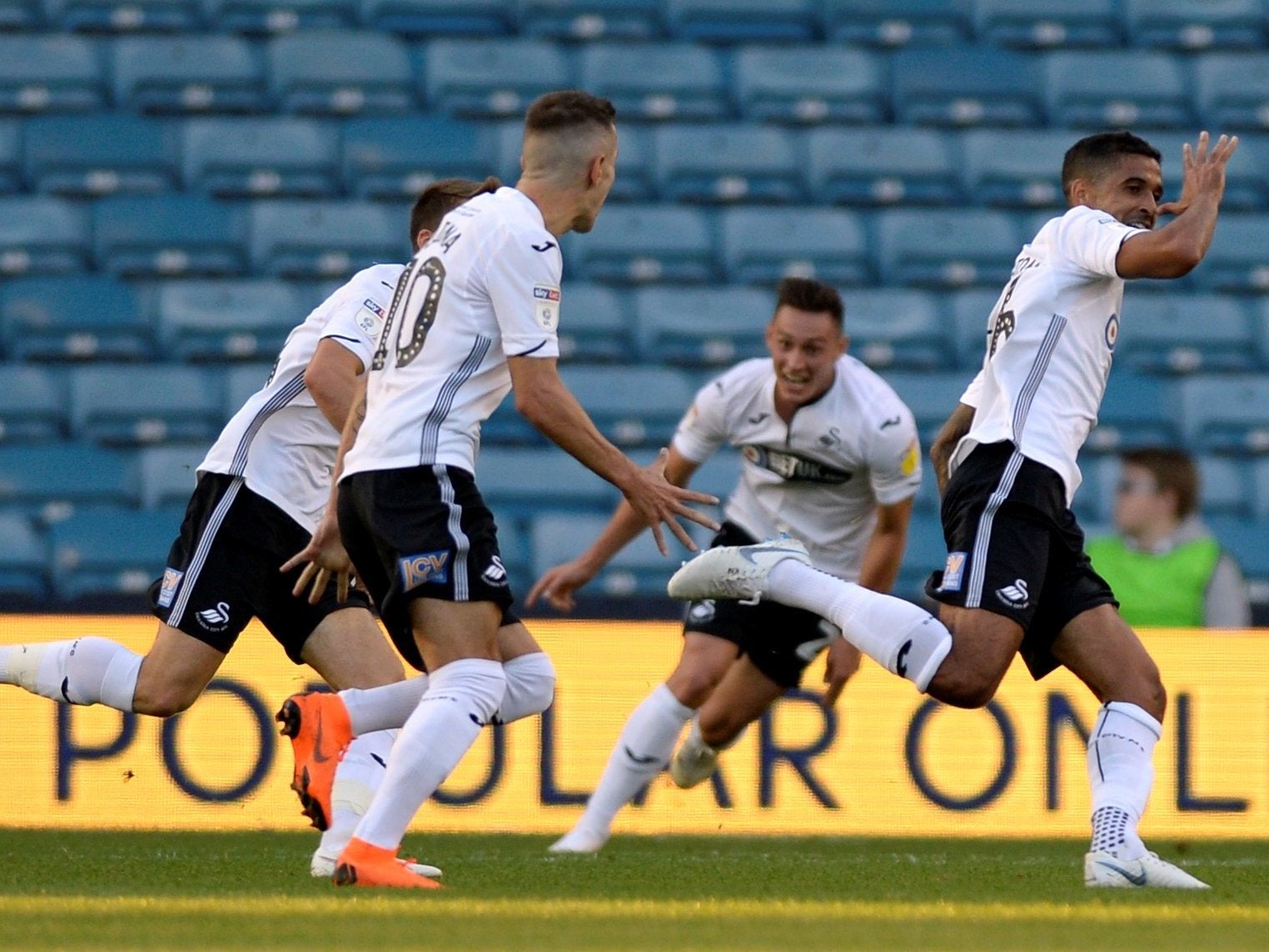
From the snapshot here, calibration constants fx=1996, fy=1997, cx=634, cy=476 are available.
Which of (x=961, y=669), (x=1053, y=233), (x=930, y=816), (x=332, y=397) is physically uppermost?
(x=1053, y=233)

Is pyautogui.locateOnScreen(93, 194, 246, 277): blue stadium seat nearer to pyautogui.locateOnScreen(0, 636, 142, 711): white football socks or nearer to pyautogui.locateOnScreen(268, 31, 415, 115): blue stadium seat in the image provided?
pyautogui.locateOnScreen(268, 31, 415, 115): blue stadium seat

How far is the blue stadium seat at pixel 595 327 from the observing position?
34.2 ft

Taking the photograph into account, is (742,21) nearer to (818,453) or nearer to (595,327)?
(595,327)

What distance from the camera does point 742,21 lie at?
12141 mm

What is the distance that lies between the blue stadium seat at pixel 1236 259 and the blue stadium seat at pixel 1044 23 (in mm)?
1567

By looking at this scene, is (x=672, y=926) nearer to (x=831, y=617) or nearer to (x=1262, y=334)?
(x=831, y=617)

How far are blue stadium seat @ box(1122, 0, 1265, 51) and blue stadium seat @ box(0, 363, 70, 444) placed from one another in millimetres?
6920

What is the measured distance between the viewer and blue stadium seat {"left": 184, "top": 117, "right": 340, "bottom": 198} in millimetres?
11055

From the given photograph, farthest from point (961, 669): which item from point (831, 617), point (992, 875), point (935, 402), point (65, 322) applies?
point (65, 322)

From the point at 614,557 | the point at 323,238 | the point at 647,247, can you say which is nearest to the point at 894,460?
the point at 614,557

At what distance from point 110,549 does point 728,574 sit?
4.86 metres

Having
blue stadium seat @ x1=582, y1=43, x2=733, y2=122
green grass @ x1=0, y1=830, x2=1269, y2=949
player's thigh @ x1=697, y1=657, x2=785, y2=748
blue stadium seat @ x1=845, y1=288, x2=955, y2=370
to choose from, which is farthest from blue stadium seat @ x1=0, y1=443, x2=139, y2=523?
player's thigh @ x1=697, y1=657, x2=785, y2=748

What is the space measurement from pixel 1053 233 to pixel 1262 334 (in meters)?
6.62

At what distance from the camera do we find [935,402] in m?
10.2
